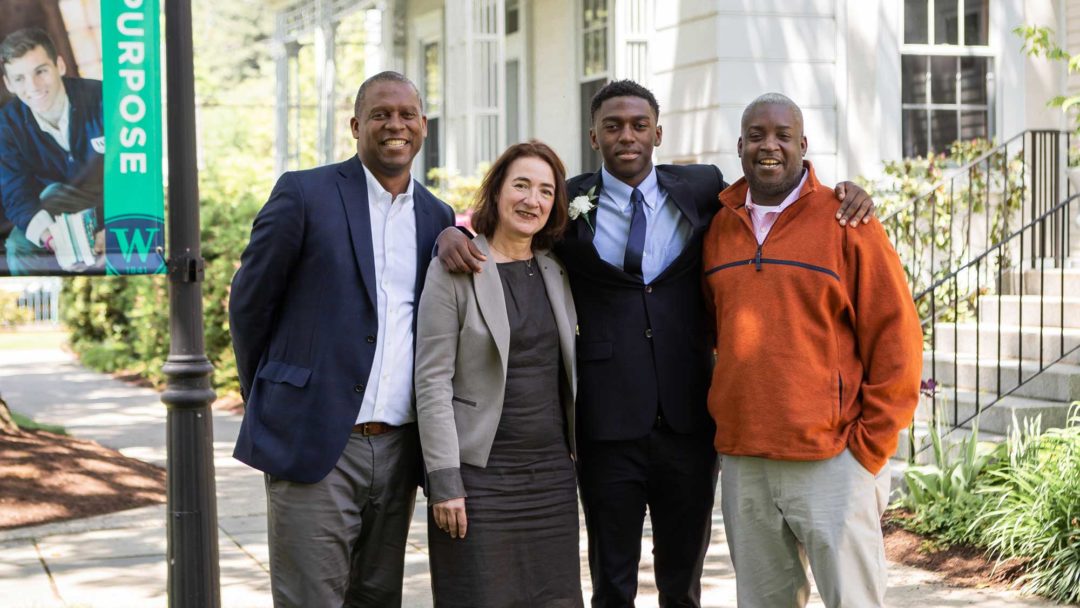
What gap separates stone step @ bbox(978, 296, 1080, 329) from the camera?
891cm

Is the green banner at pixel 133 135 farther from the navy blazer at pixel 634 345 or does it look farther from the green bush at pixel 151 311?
the green bush at pixel 151 311

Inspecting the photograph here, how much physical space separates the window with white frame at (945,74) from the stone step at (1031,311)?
1746mm

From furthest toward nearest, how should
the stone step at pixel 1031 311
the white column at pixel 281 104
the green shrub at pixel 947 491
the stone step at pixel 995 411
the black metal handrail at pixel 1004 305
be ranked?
the white column at pixel 281 104
the stone step at pixel 1031 311
the black metal handrail at pixel 1004 305
the stone step at pixel 995 411
the green shrub at pixel 947 491

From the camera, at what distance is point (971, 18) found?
1095 cm

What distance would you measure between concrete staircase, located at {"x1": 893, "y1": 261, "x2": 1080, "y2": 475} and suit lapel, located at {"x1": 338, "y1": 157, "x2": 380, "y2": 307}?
4.10 m

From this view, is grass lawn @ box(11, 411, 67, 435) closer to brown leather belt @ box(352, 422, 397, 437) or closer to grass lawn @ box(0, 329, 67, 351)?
brown leather belt @ box(352, 422, 397, 437)

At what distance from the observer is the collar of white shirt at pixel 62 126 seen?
549 cm

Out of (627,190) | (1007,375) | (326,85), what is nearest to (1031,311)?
(1007,375)

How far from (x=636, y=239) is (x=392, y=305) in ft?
2.85

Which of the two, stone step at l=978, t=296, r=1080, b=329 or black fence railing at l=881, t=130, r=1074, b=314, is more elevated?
black fence railing at l=881, t=130, r=1074, b=314

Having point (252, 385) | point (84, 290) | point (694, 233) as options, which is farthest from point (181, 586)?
point (84, 290)

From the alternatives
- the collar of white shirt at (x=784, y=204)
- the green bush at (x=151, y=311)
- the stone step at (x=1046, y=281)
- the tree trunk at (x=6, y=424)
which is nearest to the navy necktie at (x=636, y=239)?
the collar of white shirt at (x=784, y=204)

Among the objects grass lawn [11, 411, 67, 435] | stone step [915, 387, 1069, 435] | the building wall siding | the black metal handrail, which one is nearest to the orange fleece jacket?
the black metal handrail

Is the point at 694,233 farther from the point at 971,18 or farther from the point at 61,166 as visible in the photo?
the point at 971,18
